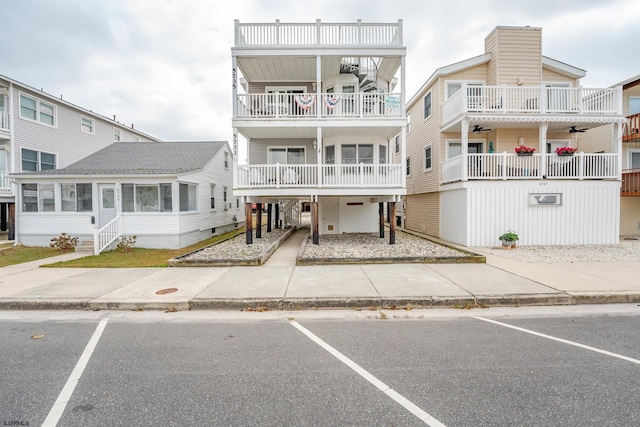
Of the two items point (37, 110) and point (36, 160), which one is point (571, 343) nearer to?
point (36, 160)

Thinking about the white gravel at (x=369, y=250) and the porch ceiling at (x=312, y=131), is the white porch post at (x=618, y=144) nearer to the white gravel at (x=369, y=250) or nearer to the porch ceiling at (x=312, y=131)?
the white gravel at (x=369, y=250)

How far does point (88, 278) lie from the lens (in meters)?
7.10

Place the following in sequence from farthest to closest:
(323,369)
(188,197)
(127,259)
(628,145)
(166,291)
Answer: (628,145)
(188,197)
(127,259)
(166,291)
(323,369)

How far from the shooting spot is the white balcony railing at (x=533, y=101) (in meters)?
12.1

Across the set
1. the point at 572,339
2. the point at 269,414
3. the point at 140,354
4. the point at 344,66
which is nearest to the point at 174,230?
the point at 140,354

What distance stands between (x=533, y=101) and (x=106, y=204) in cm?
1967

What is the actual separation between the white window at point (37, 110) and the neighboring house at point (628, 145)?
2925 centimetres

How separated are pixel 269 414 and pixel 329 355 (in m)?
1.23

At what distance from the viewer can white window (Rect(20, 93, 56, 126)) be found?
614 inches

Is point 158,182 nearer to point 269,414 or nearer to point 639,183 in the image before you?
point 269,414

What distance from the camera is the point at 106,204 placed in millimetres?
12734

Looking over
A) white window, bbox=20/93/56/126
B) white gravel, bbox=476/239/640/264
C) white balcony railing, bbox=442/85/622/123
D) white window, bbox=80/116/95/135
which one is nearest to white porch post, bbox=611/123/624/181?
white balcony railing, bbox=442/85/622/123

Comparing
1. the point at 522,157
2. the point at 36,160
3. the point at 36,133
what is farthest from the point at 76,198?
the point at 522,157

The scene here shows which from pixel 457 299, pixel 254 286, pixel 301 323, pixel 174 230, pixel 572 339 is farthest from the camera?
pixel 174 230
